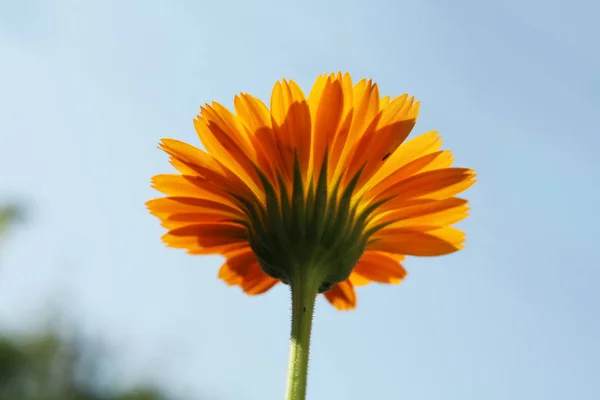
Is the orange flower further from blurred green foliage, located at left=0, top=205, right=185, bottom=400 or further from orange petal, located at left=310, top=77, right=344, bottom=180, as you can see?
blurred green foliage, located at left=0, top=205, right=185, bottom=400

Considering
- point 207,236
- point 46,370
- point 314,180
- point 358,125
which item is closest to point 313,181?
point 314,180

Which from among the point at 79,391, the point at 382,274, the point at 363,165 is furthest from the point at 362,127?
the point at 79,391

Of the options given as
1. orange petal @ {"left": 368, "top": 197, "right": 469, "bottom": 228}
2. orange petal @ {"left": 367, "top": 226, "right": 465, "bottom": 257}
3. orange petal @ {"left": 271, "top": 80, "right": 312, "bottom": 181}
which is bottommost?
orange petal @ {"left": 367, "top": 226, "right": 465, "bottom": 257}

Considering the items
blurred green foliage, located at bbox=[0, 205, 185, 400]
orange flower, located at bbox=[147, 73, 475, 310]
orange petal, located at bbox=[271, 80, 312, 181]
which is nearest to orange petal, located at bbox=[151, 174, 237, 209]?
orange flower, located at bbox=[147, 73, 475, 310]

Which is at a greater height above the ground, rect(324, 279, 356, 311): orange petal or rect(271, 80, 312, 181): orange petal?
rect(271, 80, 312, 181): orange petal

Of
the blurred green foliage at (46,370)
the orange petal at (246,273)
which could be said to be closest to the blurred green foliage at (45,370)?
the blurred green foliage at (46,370)

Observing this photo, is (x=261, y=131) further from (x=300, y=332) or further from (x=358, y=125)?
(x=300, y=332)

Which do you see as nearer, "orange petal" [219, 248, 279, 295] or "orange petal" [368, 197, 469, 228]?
"orange petal" [368, 197, 469, 228]
